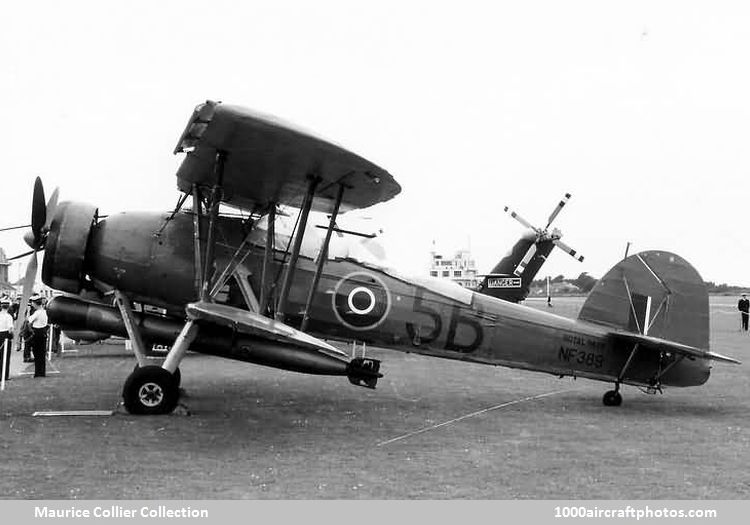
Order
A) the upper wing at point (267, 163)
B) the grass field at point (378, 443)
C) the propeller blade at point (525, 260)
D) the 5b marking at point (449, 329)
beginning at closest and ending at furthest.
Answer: the grass field at point (378, 443) < the upper wing at point (267, 163) < the 5b marking at point (449, 329) < the propeller blade at point (525, 260)

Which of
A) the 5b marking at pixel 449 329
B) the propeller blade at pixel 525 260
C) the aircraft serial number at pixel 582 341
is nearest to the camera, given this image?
the 5b marking at pixel 449 329

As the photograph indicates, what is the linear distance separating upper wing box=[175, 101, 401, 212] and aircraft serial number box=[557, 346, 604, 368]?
334cm

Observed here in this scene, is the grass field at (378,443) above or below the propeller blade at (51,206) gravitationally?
below

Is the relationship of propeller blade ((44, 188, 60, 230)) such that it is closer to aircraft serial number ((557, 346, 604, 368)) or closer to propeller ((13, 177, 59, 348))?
propeller ((13, 177, 59, 348))

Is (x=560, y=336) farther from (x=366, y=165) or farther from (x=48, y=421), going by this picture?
(x=48, y=421)

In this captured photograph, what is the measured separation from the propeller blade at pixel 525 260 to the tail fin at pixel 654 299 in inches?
328

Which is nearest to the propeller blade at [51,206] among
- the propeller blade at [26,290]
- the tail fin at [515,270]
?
the propeller blade at [26,290]

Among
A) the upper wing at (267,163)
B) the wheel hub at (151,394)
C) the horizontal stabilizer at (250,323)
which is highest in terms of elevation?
the upper wing at (267,163)

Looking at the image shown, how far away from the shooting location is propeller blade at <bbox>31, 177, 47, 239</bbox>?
8.23 metres

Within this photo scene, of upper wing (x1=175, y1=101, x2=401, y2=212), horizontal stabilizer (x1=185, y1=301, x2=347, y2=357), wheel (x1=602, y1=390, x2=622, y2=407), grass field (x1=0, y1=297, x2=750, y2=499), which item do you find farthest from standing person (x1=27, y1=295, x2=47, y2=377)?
wheel (x1=602, y1=390, x2=622, y2=407)

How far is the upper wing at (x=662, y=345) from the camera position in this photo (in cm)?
909

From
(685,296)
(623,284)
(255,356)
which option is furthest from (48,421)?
(685,296)

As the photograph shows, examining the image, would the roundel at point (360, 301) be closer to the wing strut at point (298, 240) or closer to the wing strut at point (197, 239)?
the wing strut at point (298, 240)

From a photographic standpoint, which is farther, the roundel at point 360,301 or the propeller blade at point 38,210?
the roundel at point 360,301
